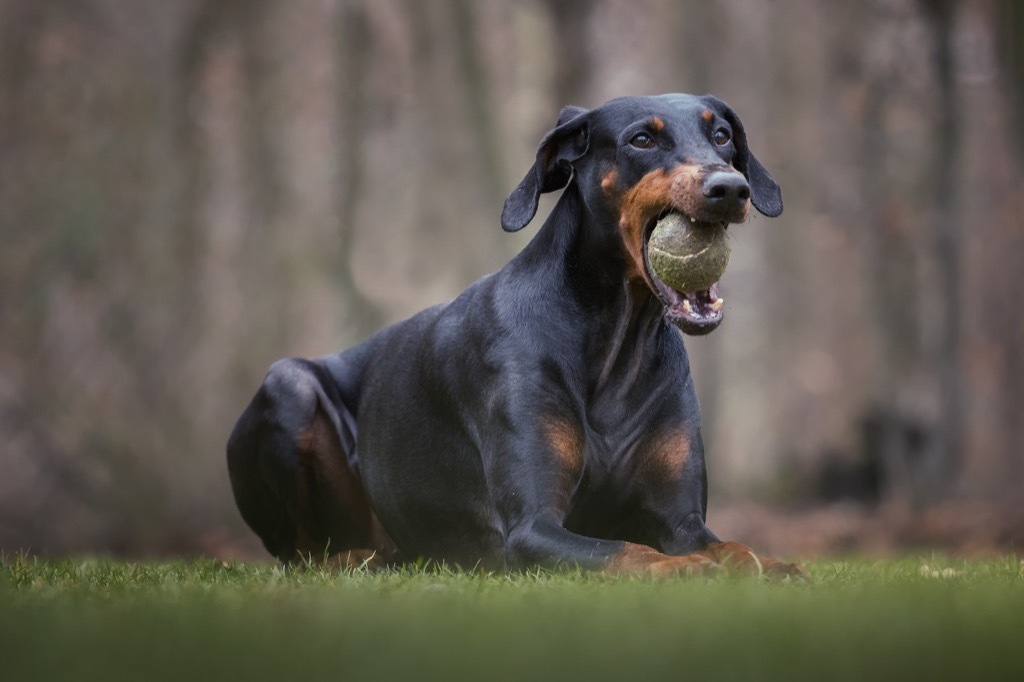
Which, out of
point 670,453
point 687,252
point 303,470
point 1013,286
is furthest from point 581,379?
point 1013,286

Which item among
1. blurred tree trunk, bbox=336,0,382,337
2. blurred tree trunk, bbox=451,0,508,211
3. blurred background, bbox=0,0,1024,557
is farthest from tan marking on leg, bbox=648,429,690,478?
blurred tree trunk, bbox=451,0,508,211

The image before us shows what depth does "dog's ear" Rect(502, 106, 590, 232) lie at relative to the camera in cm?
526

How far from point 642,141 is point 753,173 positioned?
71 centimetres

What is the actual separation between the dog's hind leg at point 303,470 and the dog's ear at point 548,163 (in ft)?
4.84

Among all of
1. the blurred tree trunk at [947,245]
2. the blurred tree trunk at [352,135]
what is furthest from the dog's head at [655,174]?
the blurred tree trunk at [947,245]

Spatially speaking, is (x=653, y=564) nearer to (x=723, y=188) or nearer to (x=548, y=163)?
(x=723, y=188)

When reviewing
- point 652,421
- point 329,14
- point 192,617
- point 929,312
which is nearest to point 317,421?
point 652,421

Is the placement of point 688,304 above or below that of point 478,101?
below

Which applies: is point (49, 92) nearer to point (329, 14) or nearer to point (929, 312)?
point (329, 14)

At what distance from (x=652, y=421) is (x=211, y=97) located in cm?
767

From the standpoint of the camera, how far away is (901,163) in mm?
12992

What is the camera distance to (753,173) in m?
5.50

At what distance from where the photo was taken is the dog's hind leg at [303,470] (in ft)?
20.2

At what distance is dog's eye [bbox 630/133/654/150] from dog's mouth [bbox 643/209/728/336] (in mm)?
289
